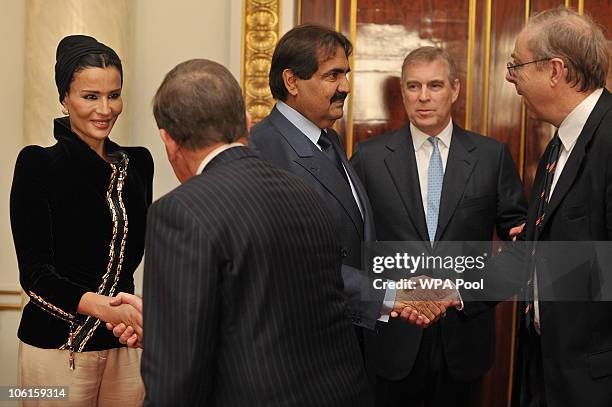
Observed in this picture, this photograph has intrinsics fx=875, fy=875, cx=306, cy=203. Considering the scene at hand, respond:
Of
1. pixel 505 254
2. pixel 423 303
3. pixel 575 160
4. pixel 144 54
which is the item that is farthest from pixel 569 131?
pixel 144 54

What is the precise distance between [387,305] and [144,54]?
6.21ft

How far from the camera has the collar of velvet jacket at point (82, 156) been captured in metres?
2.85

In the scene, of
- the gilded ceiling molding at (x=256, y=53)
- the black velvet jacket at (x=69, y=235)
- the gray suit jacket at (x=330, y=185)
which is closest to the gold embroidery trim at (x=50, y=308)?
the black velvet jacket at (x=69, y=235)

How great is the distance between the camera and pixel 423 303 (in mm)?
3453

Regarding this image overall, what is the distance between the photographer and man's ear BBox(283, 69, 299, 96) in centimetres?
323

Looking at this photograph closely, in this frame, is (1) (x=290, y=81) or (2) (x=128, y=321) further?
(1) (x=290, y=81)

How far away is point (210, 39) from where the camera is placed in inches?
172

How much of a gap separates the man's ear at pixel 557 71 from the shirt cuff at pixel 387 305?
102 centimetres

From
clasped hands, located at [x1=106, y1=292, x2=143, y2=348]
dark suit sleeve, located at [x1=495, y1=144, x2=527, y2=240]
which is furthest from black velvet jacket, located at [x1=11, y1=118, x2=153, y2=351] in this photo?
dark suit sleeve, located at [x1=495, y1=144, x2=527, y2=240]

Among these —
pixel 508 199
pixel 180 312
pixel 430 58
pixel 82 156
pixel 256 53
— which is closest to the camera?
pixel 180 312

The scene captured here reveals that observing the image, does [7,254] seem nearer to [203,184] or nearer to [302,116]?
[302,116]

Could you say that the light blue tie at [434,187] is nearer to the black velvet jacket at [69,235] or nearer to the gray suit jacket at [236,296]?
the black velvet jacket at [69,235]

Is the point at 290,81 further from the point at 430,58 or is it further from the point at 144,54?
the point at 144,54

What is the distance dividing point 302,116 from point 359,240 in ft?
1.64
